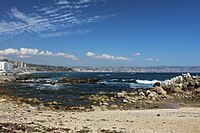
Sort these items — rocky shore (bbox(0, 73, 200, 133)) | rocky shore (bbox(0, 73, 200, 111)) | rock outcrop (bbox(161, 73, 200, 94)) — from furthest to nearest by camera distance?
1. rock outcrop (bbox(161, 73, 200, 94))
2. rocky shore (bbox(0, 73, 200, 111))
3. rocky shore (bbox(0, 73, 200, 133))

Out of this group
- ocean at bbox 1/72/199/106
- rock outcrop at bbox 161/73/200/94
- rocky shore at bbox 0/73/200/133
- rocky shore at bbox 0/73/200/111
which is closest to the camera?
rocky shore at bbox 0/73/200/133

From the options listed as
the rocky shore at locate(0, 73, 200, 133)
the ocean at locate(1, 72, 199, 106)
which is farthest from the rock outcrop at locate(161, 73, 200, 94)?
the ocean at locate(1, 72, 199, 106)

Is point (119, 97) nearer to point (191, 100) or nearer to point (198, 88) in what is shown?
point (191, 100)

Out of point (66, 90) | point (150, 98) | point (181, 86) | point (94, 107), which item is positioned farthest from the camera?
point (66, 90)

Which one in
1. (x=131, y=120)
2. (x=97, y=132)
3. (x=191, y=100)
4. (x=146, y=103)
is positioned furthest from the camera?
(x=191, y=100)

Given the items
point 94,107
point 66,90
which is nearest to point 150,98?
point 94,107

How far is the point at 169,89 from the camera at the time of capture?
48.2 m

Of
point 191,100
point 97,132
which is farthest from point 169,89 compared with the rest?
point 97,132

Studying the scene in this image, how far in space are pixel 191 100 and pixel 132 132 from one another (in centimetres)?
2463

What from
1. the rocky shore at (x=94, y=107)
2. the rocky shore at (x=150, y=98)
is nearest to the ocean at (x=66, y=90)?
the rocky shore at (x=150, y=98)

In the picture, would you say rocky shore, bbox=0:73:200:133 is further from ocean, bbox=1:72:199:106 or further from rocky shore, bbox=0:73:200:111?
ocean, bbox=1:72:199:106

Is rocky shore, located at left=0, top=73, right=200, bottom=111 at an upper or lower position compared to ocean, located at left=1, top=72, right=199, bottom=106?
upper

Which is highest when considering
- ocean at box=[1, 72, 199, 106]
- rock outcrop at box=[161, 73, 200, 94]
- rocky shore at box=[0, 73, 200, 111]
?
rock outcrop at box=[161, 73, 200, 94]

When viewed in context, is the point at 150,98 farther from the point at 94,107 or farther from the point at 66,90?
the point at 66,90
